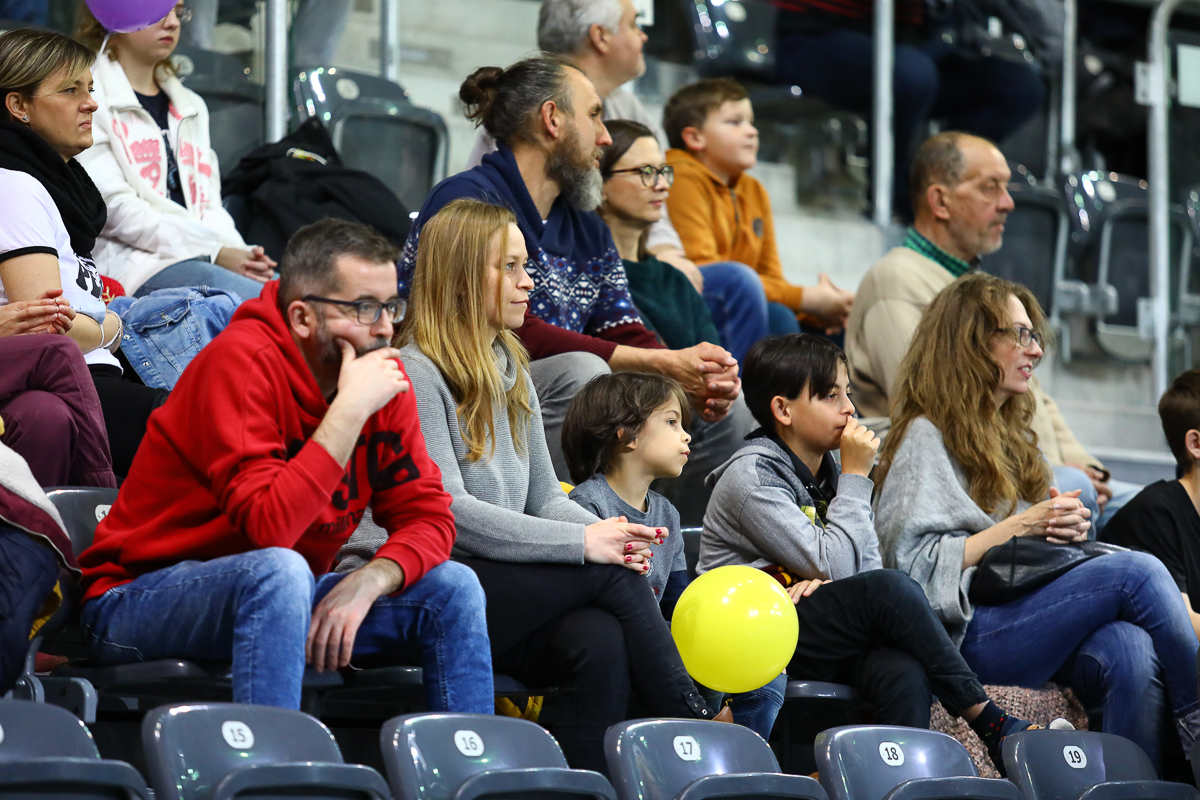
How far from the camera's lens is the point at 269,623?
2.08m

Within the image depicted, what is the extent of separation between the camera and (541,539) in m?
2.55

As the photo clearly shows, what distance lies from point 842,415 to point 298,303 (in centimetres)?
126

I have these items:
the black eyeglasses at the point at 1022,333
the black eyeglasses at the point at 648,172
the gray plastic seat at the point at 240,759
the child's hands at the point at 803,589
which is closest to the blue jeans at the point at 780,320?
the black eyeglasses at the point at 648,172

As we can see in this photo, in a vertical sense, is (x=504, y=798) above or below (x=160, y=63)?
below

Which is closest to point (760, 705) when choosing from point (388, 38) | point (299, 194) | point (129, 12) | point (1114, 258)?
point (299, 194)

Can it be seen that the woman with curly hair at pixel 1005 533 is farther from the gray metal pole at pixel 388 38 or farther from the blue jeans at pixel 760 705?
the gray metal pole at pixel 388 38

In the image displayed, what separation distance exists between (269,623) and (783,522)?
1177mm

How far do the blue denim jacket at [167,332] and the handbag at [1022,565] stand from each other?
67.5 inches

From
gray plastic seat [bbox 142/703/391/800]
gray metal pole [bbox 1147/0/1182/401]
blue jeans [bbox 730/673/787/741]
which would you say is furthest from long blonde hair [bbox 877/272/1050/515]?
gray metal pole [bbox 1147/0/1182/401]

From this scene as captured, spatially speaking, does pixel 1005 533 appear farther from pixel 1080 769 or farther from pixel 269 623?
pixel 269 623

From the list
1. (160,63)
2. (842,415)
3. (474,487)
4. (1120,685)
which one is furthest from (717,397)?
(160,63)

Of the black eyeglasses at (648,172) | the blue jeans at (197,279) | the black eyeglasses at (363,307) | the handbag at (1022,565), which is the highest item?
the black eyeglasses at (648,172)

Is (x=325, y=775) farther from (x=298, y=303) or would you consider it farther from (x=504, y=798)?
(x=298, y=303)

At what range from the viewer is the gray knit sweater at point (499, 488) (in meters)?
2.56
